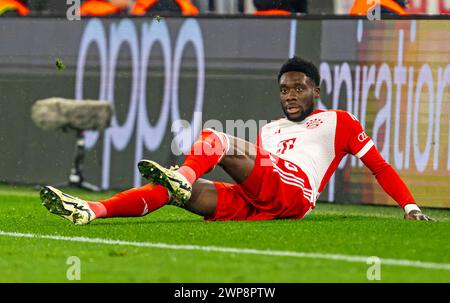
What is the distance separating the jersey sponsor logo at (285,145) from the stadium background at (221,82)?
220 centimetres

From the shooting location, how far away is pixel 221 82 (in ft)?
38.3

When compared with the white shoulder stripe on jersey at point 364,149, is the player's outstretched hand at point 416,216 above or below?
below

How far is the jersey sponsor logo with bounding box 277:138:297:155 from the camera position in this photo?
342 inches

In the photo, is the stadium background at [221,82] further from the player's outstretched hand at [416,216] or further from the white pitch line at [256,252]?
the white pitch line at [256,252]

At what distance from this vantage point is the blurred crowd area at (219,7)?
36.9 ft

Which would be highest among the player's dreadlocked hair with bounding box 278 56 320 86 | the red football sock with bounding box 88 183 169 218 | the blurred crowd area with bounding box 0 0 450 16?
the blurred crowd area with bounding box 0 0 450 16

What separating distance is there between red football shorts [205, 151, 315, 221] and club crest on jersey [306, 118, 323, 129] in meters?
0.39

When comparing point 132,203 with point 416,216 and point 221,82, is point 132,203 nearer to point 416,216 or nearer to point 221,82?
point 416,216

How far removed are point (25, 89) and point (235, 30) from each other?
2.38 metres

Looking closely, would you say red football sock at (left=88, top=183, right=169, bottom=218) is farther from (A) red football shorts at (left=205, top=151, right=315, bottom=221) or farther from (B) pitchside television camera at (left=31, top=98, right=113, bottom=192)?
(B) pitchside television camera at (left=31, top=98, right=113, bottom=192)

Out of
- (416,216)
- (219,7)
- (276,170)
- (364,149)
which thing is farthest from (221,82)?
(416,216)

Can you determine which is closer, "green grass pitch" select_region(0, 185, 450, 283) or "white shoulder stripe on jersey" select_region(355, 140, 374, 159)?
"green grass pitch" select_region(0, 185, 450, 283)

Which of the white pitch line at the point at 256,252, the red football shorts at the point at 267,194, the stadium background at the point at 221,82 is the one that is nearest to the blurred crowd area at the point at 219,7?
the stadium background at the point at 221,82

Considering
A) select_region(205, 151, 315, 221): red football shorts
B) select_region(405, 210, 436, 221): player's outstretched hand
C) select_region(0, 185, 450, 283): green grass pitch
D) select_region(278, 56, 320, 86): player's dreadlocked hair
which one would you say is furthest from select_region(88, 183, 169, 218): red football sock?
select_region(405, 210, 436, 221): player's outstretched hand
